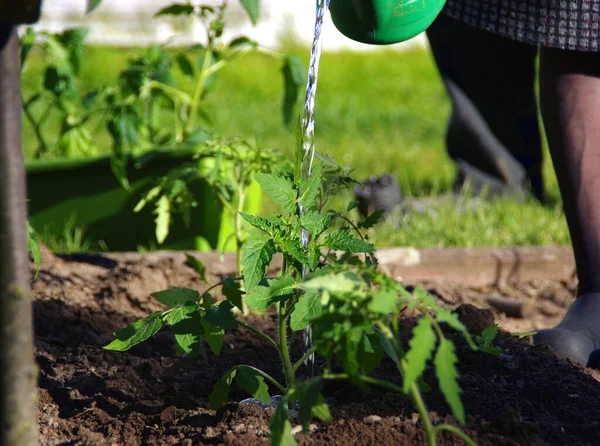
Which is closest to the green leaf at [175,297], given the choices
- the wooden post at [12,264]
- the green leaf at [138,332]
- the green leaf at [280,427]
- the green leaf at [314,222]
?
the green leaf at [138,332]

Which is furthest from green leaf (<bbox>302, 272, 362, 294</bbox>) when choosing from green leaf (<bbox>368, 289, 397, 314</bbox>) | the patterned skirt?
the patterned skirt

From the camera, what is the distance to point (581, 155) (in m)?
2.01

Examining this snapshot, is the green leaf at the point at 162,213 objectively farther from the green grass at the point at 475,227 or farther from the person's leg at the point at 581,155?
the person's leg at the point at 581,155

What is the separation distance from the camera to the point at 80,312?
2072mm

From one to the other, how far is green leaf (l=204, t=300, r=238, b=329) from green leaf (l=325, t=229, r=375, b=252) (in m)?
0.21

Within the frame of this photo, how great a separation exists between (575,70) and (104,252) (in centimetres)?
151

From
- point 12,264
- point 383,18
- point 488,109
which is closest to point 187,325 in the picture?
point 12,264

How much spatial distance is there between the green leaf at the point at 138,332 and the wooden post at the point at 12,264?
1.52 ft

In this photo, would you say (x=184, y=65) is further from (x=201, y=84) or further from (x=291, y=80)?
(x=291, y=80)

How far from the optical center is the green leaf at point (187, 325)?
144cm

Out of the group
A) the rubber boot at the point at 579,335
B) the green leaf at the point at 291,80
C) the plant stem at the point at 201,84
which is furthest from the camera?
the plant stem at the point at 201,84

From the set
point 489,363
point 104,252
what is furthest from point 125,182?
point 489,363

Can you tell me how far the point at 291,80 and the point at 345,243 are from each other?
1216 mm

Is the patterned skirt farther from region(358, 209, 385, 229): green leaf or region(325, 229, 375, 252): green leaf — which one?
region(325, 229, 375, 252): green leaf
